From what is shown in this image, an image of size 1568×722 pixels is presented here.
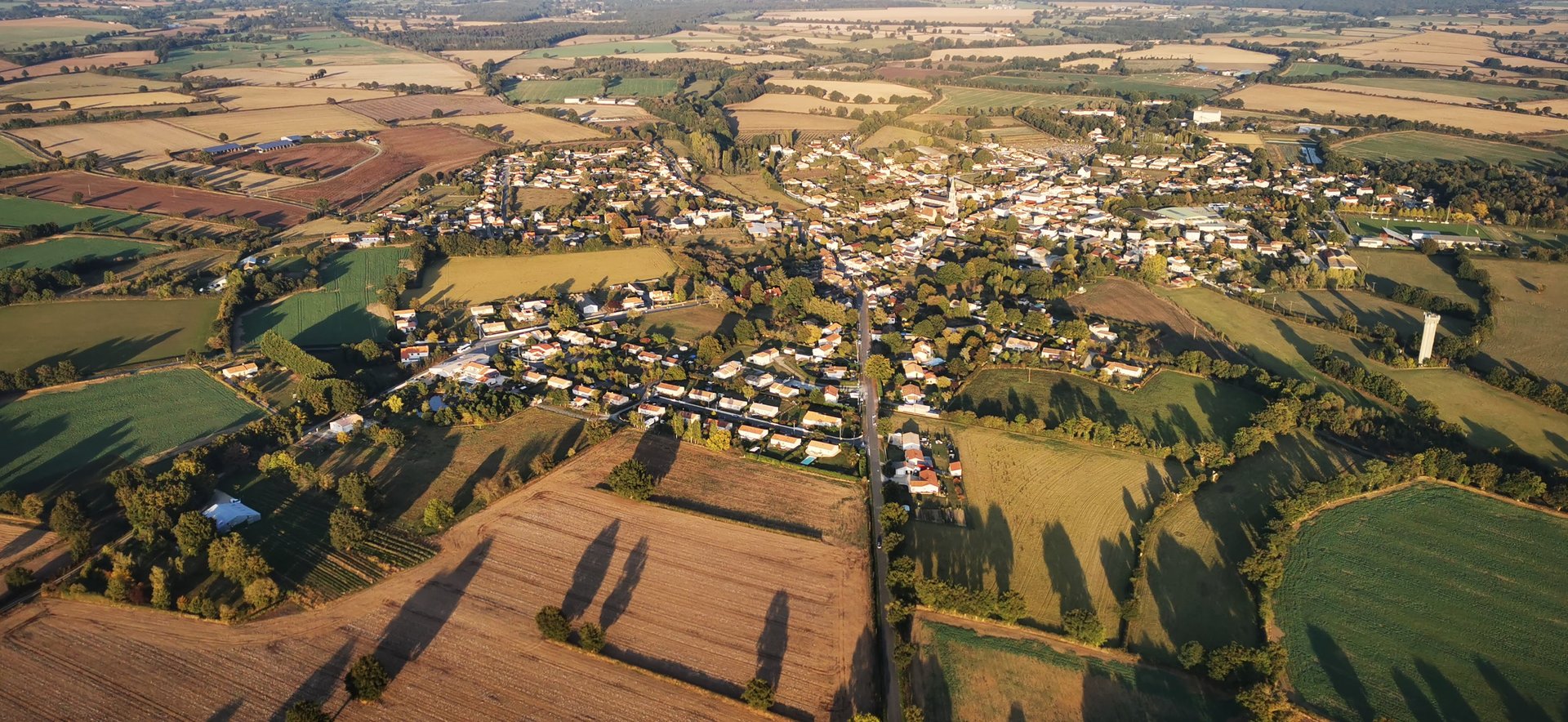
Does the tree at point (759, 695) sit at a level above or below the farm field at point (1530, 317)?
below

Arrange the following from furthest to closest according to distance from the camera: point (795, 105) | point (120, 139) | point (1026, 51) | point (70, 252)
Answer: point (1026, 51) < point (795, 105) < point (120, 139) < point (70, 252)

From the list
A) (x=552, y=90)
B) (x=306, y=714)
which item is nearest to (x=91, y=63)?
(x=552, y=90)

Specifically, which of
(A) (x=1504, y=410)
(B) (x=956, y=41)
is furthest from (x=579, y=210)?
(B) (x=956, y=41)

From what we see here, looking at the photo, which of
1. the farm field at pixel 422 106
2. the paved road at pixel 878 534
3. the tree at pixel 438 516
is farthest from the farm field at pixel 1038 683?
the farm field at pixel 422 106

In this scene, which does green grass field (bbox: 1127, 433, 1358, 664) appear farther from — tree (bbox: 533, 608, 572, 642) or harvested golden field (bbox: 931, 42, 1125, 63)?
harvested golden field (bbox: 931, 42, 1125, 63)

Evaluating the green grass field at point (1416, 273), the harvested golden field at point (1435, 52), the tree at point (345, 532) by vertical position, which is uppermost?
the harvested golden field at point (1435, 52)

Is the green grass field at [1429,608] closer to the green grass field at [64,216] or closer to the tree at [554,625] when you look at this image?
the tree at [554,625]

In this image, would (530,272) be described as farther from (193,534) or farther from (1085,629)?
(1085,629)
